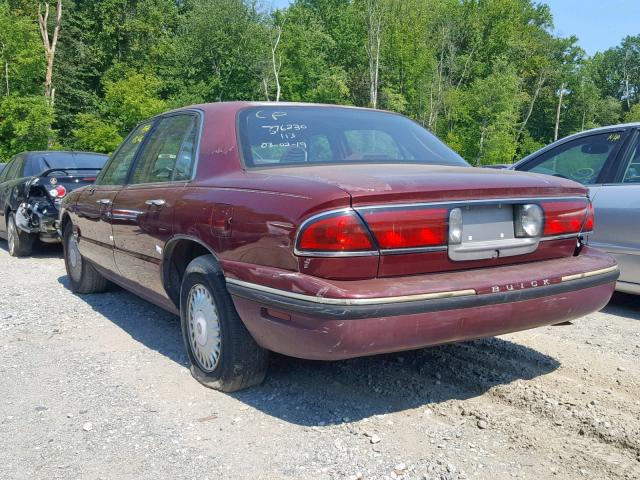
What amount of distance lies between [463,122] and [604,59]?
39183mm

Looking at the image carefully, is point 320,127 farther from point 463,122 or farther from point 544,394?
point 463,122

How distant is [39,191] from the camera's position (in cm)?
843

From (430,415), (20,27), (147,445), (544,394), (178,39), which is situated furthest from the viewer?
(178,39)

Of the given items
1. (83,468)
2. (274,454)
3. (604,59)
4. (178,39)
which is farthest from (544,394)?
(604,59)

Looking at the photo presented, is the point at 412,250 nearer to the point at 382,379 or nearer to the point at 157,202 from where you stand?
the point at 382,379

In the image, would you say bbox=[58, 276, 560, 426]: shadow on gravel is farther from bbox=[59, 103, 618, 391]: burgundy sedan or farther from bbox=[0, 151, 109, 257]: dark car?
bbox=[0, 151, 109, 257]: dark car

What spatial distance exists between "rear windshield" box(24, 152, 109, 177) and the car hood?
664 centimetres

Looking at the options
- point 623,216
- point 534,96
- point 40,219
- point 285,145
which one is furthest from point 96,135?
point 534,96

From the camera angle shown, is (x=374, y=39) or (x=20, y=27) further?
(x=374, y=39)

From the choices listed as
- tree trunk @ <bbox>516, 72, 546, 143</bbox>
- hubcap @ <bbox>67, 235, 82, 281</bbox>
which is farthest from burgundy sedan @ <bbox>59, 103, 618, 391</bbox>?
tree trunk @ <bbox>516, 72, 546, 143</bbox>

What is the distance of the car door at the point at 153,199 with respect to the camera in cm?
377

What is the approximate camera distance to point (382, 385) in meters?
3.47

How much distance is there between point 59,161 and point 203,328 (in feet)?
21.8

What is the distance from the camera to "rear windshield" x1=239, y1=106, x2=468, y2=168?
347cm
